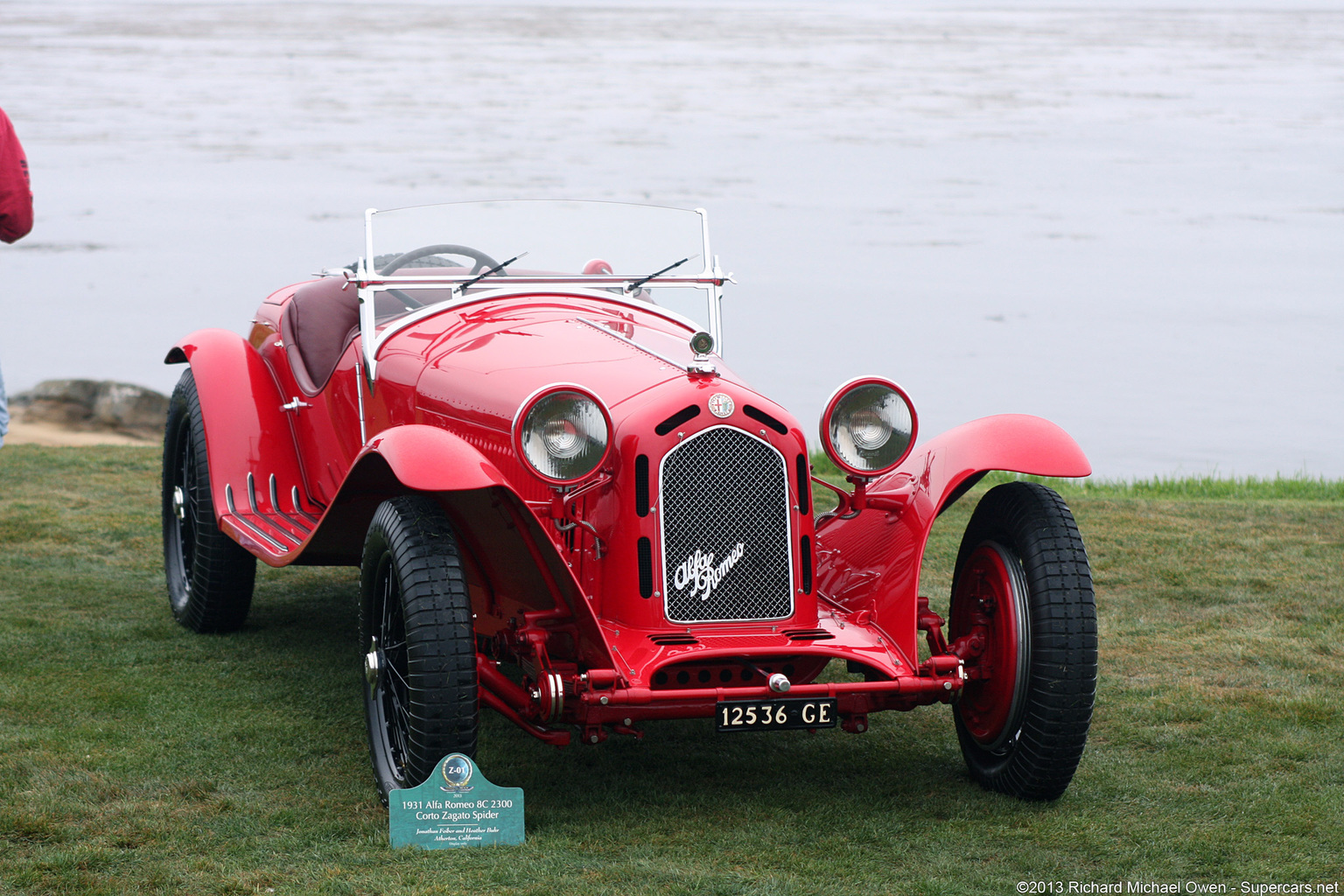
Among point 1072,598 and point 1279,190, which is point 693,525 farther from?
point 1279,190

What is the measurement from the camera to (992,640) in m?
4.03

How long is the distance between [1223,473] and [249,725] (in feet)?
23.8

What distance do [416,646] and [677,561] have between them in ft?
2.41

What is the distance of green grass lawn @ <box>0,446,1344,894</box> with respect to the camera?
3.43 m

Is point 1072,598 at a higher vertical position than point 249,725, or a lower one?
higher

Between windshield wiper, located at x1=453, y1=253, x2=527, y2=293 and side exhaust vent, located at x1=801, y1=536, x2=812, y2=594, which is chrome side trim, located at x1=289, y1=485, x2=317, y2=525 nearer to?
windshield wiper, located at x1=453, y1=253, x2=527, y2=293

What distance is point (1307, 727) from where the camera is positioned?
→ 449 centimetres

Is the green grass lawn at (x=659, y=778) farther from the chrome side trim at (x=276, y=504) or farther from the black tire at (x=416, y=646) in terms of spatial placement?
the chrome side trim at (x=276, y=504)

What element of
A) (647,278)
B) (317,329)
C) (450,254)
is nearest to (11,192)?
(317,329)

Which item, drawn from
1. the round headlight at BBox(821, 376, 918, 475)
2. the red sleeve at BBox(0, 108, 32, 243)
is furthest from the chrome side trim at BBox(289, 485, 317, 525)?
the round headlight at BBox(821, 376, 918, 475)

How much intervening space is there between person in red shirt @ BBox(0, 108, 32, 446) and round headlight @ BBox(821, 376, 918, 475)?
100 inches

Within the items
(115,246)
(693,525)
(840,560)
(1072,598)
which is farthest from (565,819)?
(115,246)

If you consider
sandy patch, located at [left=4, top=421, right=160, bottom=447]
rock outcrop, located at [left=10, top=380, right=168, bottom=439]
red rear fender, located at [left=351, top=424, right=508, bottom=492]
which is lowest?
sandy patch, located at [left=4, top=421, right=160, bottom=447]

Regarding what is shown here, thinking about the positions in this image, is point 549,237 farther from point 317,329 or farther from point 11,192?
point 11,192
